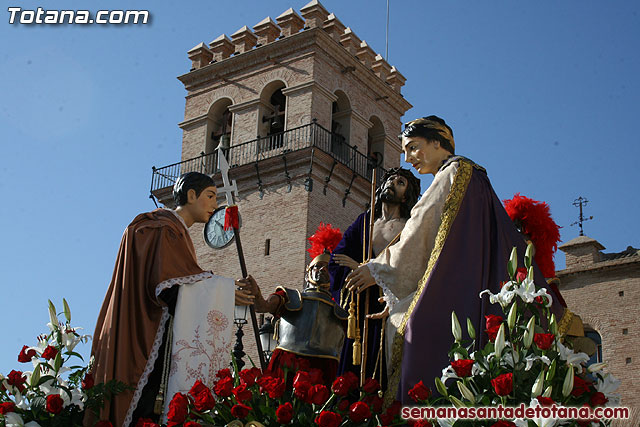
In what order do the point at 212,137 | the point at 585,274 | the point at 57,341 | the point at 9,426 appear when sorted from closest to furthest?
the point at 9,426
the point at 57,341
the point at 585,274
the point at 212,137

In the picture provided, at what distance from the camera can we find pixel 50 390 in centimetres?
583

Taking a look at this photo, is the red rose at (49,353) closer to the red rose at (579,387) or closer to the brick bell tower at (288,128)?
the red rose at (579,387)

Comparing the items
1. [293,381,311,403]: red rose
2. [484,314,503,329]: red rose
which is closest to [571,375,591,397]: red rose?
[484,314,503,329]: red rose

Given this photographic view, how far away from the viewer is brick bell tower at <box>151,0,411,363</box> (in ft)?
97.6

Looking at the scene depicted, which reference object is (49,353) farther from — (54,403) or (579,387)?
(579,387)

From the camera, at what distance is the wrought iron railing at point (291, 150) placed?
30.2 m

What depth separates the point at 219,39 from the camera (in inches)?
1330

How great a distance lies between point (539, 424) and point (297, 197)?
25.6 m

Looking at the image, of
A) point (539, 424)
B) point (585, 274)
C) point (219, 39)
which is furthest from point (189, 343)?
point (219, 39)

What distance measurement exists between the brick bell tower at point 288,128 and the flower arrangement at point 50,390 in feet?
73.1

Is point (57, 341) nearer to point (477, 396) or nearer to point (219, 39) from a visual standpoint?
point (477, 396)

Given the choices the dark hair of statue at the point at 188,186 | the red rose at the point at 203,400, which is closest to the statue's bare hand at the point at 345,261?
the dark hair of statue at the point at 188,186

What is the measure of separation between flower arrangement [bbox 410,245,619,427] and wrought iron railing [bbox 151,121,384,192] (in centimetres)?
2488

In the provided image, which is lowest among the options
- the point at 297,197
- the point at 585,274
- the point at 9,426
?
the point at 9,426
